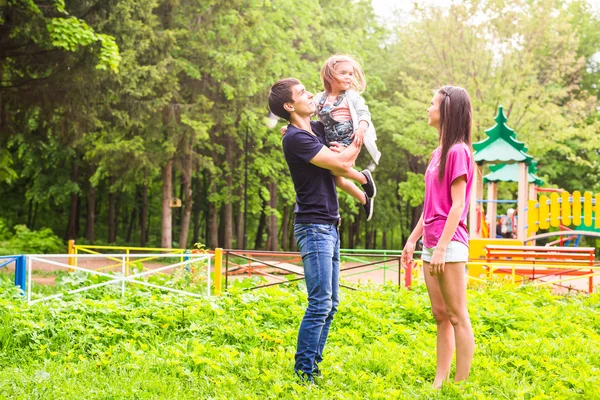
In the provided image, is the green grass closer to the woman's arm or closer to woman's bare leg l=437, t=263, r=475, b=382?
woman's bare leg l=437, t=263, r=475, b=382

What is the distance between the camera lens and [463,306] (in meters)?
4.16

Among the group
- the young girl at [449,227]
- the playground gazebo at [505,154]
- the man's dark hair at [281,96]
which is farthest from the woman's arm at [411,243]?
the playground gazebo at [505,154]

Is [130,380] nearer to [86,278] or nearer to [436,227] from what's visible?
[436,227]

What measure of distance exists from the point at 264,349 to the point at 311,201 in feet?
6.37

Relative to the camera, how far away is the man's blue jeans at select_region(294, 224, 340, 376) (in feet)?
14.3

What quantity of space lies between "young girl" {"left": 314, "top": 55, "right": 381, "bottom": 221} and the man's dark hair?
215 millimetres

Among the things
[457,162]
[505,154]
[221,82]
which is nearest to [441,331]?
[457,162]

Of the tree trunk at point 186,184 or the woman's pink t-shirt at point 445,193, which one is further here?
the tree trunk at point 186,184

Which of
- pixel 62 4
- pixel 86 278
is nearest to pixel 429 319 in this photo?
pixel 86 278

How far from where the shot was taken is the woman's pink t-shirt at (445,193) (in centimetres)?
413

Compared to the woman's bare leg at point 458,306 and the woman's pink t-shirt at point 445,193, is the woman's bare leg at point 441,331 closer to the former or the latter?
the woman's bare leg at point 458,306

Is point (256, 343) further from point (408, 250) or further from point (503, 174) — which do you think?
point (503, 174)

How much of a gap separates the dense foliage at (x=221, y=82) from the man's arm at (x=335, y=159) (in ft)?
31.3

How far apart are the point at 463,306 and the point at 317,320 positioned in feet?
3.14
